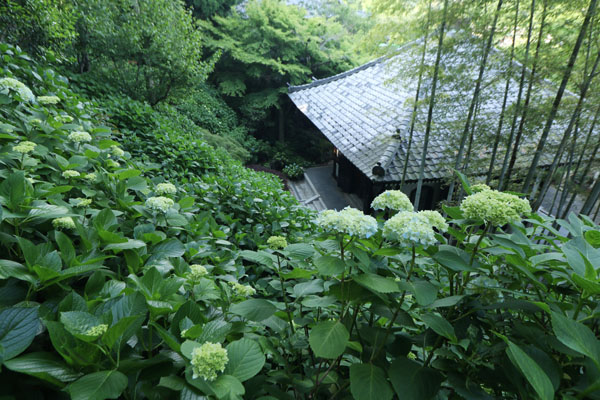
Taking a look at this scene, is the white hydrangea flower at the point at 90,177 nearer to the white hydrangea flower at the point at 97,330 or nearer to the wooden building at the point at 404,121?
the white hydrangea flower at the point at 97,330

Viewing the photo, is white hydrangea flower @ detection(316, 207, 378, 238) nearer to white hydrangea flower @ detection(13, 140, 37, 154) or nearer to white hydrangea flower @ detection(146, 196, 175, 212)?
white hydrangea flower @ detection(146, 196, 175, 212)

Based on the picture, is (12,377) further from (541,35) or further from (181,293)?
(541,35)

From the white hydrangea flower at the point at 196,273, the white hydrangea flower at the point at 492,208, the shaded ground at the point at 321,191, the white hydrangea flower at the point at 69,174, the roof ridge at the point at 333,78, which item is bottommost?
the shaded ground at the point at 321,191

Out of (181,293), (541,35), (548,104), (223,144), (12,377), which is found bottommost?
(223,144)

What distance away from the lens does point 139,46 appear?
20.6 ft

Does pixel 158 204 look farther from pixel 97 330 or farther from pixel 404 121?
pixel 404 121

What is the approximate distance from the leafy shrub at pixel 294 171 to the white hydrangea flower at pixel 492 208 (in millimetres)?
11522

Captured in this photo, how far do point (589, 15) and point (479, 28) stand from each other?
3.87ft

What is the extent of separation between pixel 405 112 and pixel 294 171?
5.99 m

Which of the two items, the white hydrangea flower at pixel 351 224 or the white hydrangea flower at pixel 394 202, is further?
the white hydrangea flower at pixel 394 202

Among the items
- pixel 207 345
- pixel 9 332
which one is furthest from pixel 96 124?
pixel 207 345

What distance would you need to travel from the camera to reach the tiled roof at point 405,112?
465cm

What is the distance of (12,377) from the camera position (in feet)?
2.15

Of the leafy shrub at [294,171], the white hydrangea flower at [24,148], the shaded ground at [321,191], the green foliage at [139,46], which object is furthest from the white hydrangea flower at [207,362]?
the leafy shrub at [294,171]
